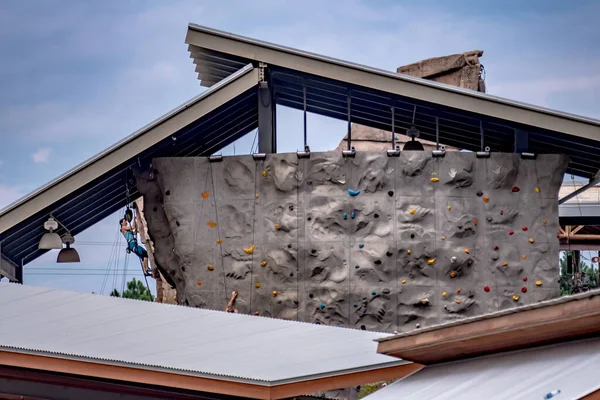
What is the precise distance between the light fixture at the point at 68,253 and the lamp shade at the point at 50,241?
33 cm

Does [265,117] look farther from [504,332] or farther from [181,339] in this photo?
[504,332]

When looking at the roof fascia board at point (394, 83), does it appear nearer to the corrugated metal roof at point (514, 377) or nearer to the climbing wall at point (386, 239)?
the climbing wall at point (386, 239)

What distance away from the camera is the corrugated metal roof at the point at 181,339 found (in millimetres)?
12297

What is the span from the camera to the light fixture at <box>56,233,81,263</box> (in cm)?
2289

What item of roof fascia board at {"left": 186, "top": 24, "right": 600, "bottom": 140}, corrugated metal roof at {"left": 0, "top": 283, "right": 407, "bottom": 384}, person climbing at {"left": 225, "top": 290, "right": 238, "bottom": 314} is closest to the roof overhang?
corrugated metal roof at {"left": 0, "top": 283, "right": 407, "bottom": 384}

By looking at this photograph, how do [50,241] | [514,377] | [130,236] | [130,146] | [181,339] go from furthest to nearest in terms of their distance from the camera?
1. [130,236]
2. [50,241]
3. [130,146]
4. [181,339]
5. [514,377]

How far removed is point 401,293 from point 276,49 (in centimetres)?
496

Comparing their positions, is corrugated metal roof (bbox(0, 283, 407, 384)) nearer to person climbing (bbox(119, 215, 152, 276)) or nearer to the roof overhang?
the roof overhang

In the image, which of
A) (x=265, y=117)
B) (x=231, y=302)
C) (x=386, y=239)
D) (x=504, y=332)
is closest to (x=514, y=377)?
(x=504, y=332)

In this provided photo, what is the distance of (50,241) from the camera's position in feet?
74.2

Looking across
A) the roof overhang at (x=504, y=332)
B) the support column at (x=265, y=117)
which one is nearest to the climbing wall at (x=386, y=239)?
the support column at (x=265, y=117)

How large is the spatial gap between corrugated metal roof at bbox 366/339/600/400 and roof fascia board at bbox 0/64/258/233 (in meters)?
10.6

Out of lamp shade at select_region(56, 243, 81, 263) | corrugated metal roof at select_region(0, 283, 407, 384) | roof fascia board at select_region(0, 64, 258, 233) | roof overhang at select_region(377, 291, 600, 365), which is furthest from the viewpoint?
lamp shade at select_region(56, 243, 81, 263)

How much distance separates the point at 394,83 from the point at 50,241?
7.12 m
